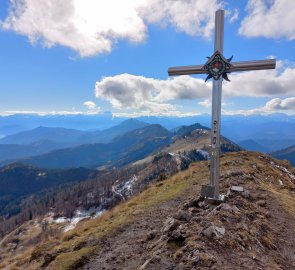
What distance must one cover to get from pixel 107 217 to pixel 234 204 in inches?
403

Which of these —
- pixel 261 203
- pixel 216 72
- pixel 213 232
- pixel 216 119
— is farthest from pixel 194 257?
pixel 216 72

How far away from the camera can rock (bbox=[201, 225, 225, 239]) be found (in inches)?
525

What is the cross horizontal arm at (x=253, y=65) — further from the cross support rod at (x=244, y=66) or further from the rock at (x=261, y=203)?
the rock at (x=261, y=203)

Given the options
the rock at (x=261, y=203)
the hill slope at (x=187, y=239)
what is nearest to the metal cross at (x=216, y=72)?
the hill slope at (x=187, y=239)

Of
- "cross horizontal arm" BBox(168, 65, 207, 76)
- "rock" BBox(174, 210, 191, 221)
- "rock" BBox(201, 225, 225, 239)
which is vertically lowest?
"rock" BBox(174, 210, 191, 221)

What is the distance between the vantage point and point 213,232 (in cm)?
1345

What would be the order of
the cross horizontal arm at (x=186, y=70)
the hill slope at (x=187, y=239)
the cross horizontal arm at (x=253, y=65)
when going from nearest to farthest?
1. the hill slope at (x=187, y=239)
2. the cross horizontal arm at (x=253, y=65)
3. the cross horizontal arm at (x=186, y=70)

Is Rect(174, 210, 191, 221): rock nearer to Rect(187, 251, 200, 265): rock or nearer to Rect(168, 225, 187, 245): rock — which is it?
Rect(168, 225, 187, 245): rock

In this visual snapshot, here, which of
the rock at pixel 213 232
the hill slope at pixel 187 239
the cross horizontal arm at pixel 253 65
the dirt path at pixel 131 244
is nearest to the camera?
the hill slope at pixel 187 239

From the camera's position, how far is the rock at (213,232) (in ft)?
43.8

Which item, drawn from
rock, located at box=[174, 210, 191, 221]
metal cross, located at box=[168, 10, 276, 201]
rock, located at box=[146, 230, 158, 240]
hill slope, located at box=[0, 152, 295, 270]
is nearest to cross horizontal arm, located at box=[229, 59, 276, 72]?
metal cross, located at box=[168, 10, 276, 201]

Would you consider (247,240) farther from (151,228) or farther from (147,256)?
(151,228)

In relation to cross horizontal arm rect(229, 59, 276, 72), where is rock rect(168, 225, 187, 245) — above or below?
below

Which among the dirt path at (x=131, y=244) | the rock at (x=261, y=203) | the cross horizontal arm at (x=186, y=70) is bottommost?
the dirt path at (x=131, y=244)
